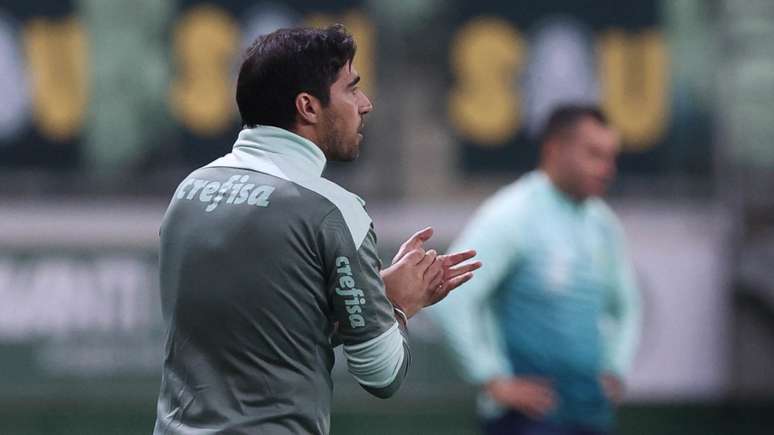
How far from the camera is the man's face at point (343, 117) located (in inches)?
Answer: 145

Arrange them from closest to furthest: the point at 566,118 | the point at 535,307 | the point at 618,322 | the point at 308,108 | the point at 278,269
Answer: the point at 278,269
the point at 308,108
the point at 535,307
the point at 566,118
the point at 618,322

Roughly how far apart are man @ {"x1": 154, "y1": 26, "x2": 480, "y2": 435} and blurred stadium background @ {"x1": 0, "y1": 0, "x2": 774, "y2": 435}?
17.3 ft

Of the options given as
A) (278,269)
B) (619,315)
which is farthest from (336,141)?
(619,315)

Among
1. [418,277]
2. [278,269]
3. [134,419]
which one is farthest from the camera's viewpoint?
[134,419]

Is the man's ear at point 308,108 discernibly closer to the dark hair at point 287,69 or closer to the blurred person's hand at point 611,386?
the dark hair at point 287,69

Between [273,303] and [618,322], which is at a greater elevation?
[273,303]

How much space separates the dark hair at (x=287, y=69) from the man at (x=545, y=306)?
9.18ft

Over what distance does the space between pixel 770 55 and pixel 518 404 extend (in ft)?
11.9

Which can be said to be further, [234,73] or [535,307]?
[234,73]

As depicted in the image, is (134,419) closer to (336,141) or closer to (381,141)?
(381,141)

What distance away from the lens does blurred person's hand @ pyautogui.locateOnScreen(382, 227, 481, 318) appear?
12.3 feet

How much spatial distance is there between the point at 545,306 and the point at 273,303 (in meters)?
3.09

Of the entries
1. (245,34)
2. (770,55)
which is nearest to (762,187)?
(770,55)

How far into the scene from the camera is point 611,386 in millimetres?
6652
